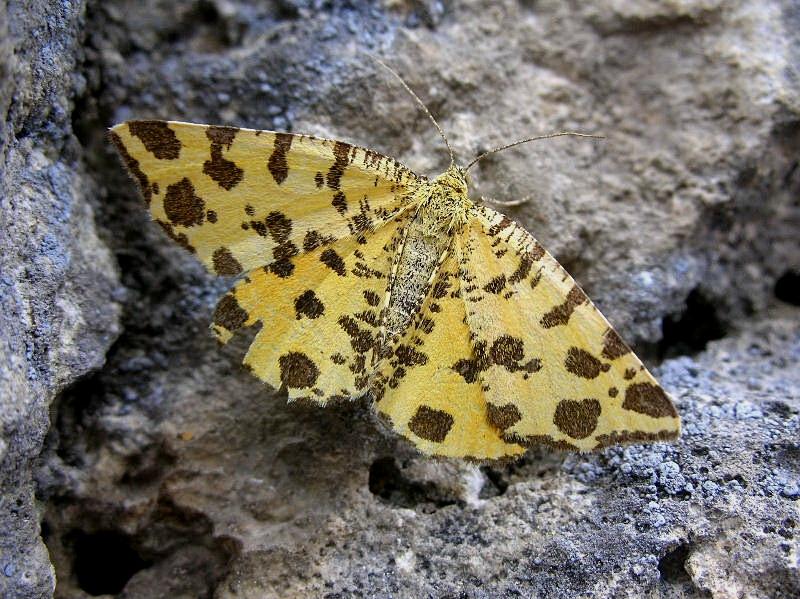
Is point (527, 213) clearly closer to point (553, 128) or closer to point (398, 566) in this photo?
point (553, 128)

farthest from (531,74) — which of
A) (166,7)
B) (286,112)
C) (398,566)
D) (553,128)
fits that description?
(398,566)

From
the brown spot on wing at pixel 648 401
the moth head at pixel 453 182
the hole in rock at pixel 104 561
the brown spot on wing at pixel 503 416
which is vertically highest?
the moth head at pixel 453 182

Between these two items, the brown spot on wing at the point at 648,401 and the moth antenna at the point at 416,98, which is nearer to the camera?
the brown spot on wing at the point at 648,401

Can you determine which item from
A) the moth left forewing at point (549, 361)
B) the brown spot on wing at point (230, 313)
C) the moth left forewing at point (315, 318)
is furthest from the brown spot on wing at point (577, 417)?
the brown spot on wing at point (230, 313)

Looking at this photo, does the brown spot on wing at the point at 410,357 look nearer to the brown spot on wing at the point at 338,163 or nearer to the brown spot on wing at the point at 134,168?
the brown spot on wing at the point at 338,163

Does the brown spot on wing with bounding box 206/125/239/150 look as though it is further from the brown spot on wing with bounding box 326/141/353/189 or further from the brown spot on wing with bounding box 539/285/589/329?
the brown spot on wing with bounding box 539/285/589/329

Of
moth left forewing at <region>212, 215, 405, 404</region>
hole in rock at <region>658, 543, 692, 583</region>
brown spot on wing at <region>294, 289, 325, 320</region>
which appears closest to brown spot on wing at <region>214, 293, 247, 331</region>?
moth left forewing at <region>212, 215, 405, 404</region>

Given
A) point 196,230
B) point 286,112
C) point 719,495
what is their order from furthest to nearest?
point 286,112, point 196,230, point 719,495
